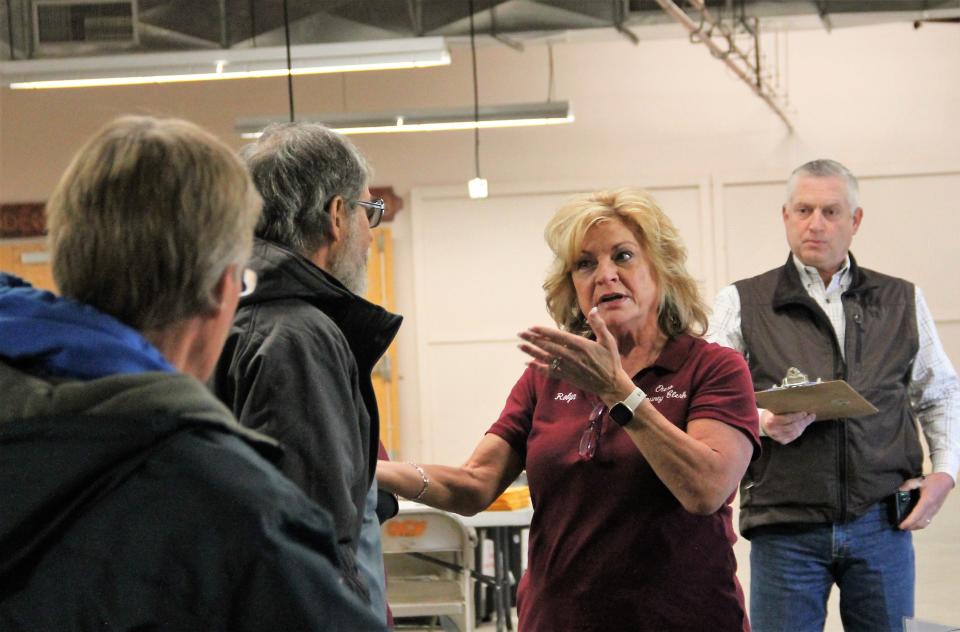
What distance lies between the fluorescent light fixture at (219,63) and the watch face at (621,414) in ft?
18.3

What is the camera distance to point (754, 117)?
1077 centimetres

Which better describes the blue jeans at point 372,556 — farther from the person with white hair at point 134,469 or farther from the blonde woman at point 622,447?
the person with white hair at point 134,469

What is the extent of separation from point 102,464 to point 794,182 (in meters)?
3.08

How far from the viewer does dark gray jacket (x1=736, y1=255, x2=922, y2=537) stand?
334cm

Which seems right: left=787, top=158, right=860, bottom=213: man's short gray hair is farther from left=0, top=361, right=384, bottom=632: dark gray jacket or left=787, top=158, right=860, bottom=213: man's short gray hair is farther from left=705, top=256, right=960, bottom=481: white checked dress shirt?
left=0, top=361, right=384, bottom=632: dark gray jacket

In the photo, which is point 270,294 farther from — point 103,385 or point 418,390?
point 418,390

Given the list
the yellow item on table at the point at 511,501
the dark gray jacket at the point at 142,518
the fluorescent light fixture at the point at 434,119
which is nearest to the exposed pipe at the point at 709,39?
the fluorescent light fixture at the point at 434,119

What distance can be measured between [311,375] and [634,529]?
81 cm

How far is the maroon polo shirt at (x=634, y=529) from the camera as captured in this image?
225 centimetres

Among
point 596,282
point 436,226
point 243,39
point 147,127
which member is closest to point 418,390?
point 436,226

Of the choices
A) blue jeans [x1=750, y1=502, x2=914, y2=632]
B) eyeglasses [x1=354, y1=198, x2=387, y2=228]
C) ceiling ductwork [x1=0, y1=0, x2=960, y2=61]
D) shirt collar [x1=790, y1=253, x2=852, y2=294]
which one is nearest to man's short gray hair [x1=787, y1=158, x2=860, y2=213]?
shirt collar [x1=790, y1=253, x2=852, y2=294]

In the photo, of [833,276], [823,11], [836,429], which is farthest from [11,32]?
[836,429]

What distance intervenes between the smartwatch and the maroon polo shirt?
15 cm

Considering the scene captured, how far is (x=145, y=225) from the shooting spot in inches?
43.2
